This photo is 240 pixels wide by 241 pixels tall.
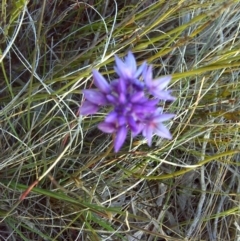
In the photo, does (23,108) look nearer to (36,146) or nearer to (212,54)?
(36,146)

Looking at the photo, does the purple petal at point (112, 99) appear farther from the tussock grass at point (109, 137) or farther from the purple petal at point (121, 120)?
the tussock grass at point (109, 137)

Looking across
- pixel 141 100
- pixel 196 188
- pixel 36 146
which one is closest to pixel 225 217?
pixel 196 188

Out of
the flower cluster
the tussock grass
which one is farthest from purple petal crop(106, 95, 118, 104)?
the tussock grass

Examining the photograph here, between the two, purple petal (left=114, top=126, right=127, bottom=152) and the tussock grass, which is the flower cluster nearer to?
purple petal (left=114, top=126, right=127, bottom=152)

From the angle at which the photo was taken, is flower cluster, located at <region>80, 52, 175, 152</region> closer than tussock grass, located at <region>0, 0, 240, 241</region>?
Yes

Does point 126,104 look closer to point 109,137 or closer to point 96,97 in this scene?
point 96,97

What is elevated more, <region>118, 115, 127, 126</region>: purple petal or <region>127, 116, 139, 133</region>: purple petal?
<region>118, 115, 127, 126</region>: purple petal

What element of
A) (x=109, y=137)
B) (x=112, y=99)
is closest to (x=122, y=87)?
(x=112, y=99)

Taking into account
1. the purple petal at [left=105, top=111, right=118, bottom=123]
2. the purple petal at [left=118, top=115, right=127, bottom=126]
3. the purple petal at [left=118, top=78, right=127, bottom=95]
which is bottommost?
the purple petal at [left=118, top=115, right=127, bottom=126]
